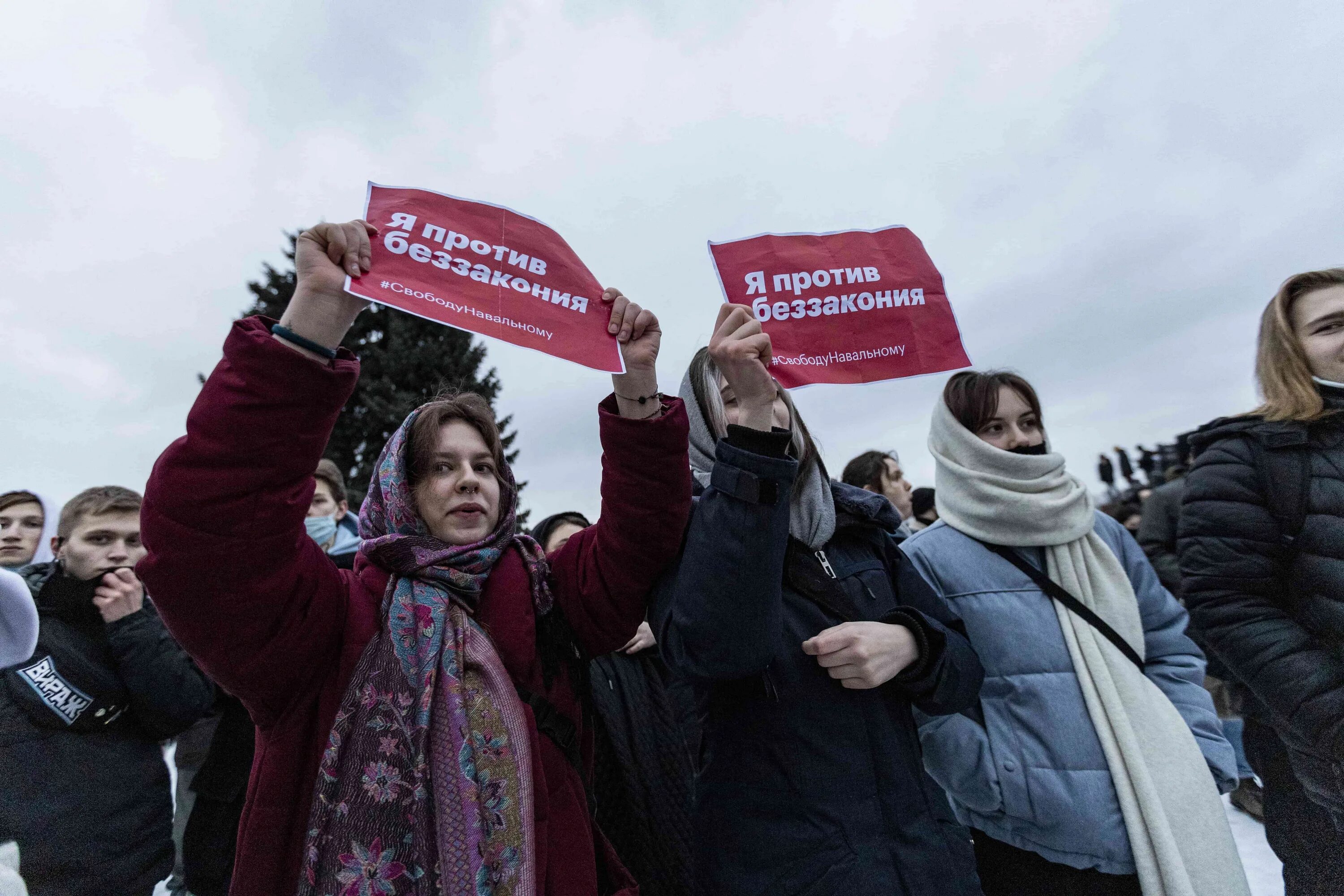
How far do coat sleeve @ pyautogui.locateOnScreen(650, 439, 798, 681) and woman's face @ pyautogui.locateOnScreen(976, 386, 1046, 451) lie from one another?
42.0 inches

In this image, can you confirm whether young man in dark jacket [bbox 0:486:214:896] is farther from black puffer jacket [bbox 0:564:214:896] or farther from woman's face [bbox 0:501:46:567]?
woman's face [bbox 0:501:46:567]

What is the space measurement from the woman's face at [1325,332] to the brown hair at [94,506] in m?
4.25

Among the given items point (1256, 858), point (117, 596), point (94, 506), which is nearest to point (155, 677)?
point (117, 596)

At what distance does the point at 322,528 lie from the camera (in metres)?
4.25

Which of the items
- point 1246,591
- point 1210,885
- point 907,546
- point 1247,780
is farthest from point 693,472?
point 1247,780

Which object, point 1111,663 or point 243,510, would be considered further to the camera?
point 1111,663

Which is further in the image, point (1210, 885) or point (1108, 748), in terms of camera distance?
point (1108, 748)

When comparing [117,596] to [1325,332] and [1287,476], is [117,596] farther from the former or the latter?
[1325,332]

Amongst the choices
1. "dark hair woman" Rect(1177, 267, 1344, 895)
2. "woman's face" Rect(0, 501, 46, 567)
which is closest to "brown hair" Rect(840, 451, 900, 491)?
"dark hair woman" Rect(1177, 267, 1344, 895)

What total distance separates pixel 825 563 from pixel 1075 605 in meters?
0.79

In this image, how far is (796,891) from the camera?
4.69 feet

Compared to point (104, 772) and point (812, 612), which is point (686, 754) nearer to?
point (812, 612)

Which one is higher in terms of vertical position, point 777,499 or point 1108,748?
point 777,499

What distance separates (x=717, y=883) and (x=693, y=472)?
948 mm
